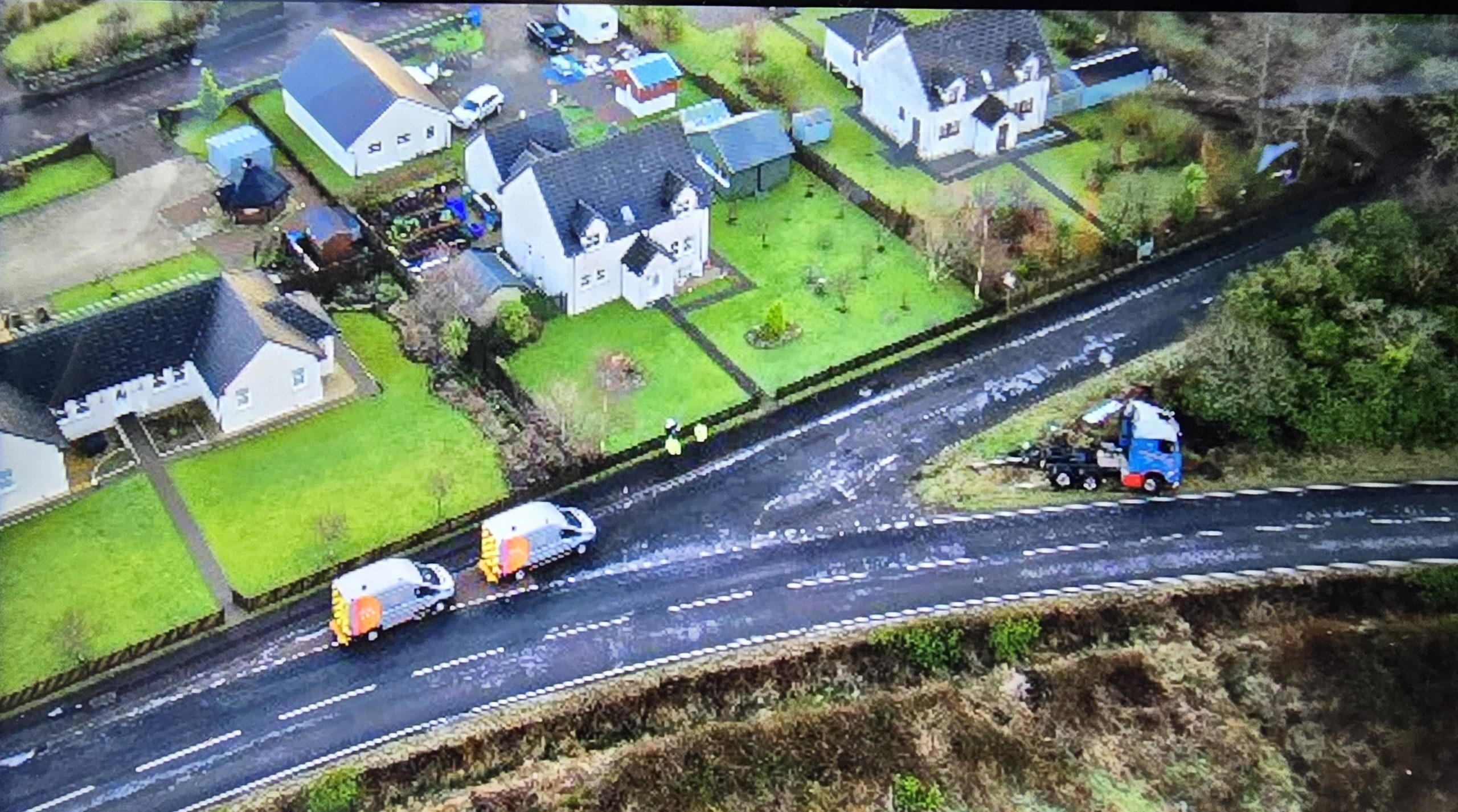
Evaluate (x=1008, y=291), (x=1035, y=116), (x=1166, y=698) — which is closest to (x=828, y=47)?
(x=1035, y=116)

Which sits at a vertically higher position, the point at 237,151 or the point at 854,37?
the point at 237,151

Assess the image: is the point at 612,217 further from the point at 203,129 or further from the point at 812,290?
the point at 203,129

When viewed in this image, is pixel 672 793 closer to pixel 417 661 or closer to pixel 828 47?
pixel 417 661

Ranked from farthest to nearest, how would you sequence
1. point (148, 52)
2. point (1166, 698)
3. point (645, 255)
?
point (148, 52) < point (645, 255) < point (1166, 698)

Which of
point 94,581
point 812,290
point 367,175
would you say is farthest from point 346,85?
point 94,581

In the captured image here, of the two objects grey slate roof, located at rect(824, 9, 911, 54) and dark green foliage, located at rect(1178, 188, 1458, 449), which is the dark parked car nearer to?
A: grey slate roof, located at rect(824, 9, 911, 54)

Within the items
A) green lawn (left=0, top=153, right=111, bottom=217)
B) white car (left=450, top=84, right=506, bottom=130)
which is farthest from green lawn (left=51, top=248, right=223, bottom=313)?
white car (left=450, top=84, right=506, bottom=130)
